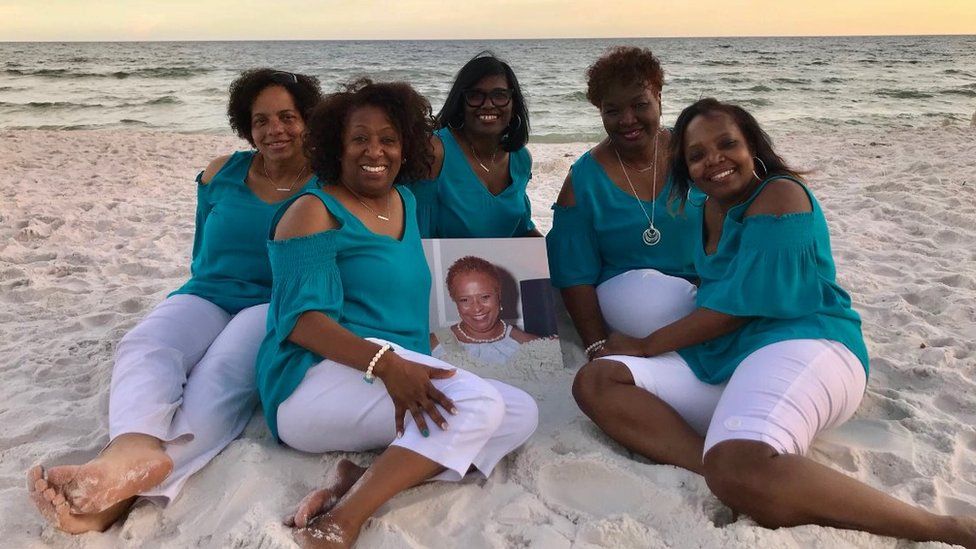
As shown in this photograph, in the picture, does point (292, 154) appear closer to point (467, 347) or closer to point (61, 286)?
point (467, 347)

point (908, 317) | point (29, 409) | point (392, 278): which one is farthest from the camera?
point (908, 317)

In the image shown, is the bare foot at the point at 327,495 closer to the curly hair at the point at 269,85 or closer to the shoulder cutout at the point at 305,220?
the shoulder cutout at the point at 305,220

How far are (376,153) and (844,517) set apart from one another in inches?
74.9

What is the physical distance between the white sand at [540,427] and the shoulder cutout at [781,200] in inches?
34.6

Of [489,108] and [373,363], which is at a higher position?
[489,108]

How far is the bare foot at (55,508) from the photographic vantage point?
2049 millimetres

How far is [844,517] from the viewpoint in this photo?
6.54 ft

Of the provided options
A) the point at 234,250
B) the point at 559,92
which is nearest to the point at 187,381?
the point at 234,250

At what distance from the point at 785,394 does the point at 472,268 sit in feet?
5.01

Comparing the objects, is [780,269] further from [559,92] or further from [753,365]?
[559,92]

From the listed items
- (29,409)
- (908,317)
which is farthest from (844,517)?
(29,409)

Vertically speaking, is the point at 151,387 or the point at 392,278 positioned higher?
the point at 392,278

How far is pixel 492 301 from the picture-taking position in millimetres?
3271

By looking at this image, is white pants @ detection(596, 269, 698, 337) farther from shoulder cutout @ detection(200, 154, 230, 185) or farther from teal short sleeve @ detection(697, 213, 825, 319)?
shoulder cutout @ detection(200, 154, 230, 185)
